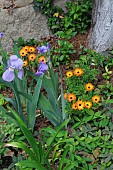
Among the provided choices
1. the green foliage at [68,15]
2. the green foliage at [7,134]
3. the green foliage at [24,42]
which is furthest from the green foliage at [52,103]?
the green foliage at [68,15]

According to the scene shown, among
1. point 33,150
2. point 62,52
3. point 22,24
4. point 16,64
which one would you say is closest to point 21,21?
point 22,24

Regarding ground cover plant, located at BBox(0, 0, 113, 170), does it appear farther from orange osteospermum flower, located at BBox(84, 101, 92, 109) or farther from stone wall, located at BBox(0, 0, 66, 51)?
stone wall, located at BBox(0, 0, 66, 51)

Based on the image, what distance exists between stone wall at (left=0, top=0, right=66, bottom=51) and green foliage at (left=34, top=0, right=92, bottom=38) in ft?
0.28

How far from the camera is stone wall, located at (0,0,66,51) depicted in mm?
4141

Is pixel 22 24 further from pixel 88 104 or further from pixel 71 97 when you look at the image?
pixel 88 104

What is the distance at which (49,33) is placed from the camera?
13.9 ft

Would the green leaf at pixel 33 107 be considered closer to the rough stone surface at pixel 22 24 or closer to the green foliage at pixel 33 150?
the green foliage at pixel 33 150

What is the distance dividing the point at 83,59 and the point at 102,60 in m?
0.20

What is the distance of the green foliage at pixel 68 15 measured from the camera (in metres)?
4.10

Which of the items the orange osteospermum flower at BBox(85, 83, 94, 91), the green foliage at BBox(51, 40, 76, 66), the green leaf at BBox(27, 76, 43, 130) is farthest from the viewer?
the green foliage at BBox(51, 40, 76, 66)

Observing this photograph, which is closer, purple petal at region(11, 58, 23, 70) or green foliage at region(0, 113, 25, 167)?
A: purple petal at region(11, 58, 23, 70)

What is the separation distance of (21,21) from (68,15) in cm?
54

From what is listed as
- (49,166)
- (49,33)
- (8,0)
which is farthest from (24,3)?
(49,166)

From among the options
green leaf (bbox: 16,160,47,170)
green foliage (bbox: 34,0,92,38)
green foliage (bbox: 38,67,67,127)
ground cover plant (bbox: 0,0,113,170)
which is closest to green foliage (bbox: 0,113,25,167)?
ground cover plant (bbox: 0,0,113,170)
